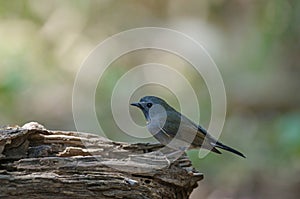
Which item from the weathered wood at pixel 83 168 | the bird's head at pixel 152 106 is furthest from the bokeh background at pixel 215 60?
the weathered wood at pixel 83 168

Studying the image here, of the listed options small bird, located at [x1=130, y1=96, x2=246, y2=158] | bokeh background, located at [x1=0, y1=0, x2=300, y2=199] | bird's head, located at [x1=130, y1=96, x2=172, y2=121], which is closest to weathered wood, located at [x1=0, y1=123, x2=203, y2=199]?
small bird, located at [x1=130, y1=96, x2=246, y2=158]

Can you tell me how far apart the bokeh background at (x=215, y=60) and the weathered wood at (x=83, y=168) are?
249 cm

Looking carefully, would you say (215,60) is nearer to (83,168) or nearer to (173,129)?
(173,129)

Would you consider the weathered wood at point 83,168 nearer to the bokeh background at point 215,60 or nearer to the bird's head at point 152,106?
the bird's head at point 152,106

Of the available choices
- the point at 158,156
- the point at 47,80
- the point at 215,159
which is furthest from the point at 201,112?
the point at 158,156

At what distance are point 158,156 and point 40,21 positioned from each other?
343 centimetres

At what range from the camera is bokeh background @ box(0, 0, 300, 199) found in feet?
16.1

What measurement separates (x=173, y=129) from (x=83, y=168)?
2.07ft

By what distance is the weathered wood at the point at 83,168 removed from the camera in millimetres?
1994

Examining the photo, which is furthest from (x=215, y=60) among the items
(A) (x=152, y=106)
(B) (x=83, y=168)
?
(B) (x=83, y=168)

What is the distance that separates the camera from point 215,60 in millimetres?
5777

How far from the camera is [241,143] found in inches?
206

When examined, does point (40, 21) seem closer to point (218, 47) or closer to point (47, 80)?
point (47, 80)

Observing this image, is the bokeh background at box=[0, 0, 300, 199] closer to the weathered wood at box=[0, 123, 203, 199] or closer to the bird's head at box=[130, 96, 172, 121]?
the bird's head at box=[130, 96, 172, 121]
